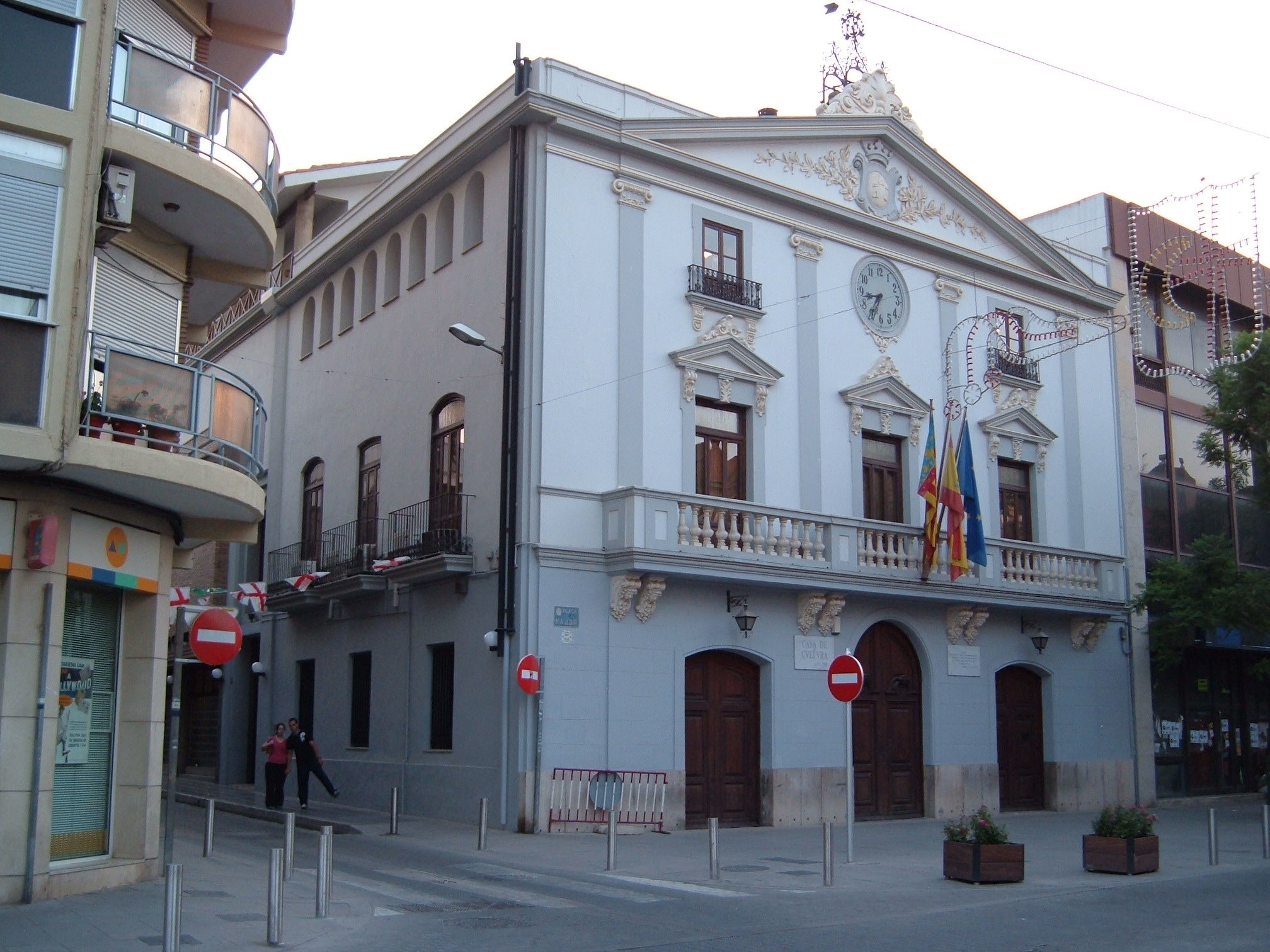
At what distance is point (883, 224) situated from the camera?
26422 millimetres

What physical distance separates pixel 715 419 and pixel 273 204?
985 centimetres

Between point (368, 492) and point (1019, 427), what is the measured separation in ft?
46.2

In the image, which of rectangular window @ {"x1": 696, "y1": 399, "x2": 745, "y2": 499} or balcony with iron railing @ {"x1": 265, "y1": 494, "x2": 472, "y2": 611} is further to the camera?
rectangular window @ {"x1": 696, "y1": 399, "x2": 745, "y2": 499}

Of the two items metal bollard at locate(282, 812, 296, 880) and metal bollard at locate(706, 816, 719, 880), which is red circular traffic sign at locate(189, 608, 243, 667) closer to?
metal bollard at locate(282, 812, 296, 880)

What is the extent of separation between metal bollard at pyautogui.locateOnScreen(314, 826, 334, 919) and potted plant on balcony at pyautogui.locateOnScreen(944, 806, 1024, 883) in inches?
288

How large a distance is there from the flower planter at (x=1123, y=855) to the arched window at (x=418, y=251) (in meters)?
16.1

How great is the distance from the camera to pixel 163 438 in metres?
13.8

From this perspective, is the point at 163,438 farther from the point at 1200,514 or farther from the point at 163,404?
the point at 1200,514

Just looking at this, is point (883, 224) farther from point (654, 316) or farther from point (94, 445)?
point (94, 445)

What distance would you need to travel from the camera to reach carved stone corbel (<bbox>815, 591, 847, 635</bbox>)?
2353 cm

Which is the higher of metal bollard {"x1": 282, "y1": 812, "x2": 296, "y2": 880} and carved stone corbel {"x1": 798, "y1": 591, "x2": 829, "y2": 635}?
carved stone corbel {"x1": 798, "y1": 591, "x2": 829, "y2": 635}

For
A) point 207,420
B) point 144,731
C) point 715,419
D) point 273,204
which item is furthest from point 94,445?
point 715,419

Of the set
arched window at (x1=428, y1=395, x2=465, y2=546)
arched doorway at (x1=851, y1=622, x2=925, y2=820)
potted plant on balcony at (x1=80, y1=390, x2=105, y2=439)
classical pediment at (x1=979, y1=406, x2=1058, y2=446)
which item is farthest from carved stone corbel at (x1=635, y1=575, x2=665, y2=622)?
potted plant on balcony at (x1=80, y1=390, x2=105, y2=439)

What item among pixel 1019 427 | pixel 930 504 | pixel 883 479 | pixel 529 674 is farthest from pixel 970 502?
pixel 529 674
